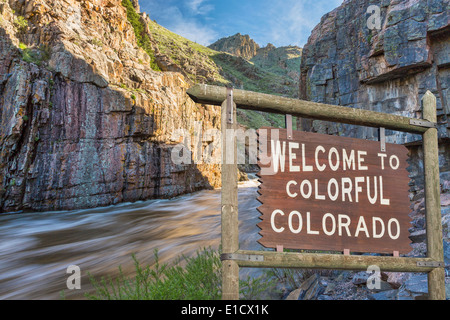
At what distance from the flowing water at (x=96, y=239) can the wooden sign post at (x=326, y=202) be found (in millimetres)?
3130

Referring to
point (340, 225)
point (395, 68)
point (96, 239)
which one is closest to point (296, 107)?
point (340, 225)

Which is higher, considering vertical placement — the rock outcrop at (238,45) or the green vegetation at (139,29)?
the rock outcrop at (238,45)

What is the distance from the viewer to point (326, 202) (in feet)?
8.21

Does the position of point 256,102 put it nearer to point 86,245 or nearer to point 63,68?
point 86,245

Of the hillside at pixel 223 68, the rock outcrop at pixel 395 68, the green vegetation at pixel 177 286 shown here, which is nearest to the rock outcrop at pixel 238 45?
the hillside at pixel 223 68

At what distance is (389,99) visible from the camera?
2073cm

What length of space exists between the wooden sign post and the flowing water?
A: 10.3 feet

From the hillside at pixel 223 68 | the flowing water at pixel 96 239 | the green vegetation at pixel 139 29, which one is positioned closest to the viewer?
the flowing water at pixel 96 239

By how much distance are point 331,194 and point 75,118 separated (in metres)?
15.3

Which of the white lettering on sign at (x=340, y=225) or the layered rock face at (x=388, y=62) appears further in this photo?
the layered rock face at (x=388, y=62)

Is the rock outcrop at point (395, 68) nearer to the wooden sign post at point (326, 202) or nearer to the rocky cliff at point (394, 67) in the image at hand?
the rocky cliff at point (394, 67)

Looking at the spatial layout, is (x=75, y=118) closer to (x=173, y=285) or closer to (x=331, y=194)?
(x=173, y=285)

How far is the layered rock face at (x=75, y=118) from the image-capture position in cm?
1403

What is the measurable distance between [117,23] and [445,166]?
75.1 ft
